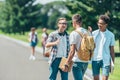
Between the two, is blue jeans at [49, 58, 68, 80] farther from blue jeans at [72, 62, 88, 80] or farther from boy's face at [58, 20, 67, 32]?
blue jeans at [72, 62, 88, 80]

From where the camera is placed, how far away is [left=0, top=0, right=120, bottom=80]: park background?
1150 inches

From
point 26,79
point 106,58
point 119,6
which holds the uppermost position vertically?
point 119,6

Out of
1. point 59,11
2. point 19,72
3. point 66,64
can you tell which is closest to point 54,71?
point 66,64

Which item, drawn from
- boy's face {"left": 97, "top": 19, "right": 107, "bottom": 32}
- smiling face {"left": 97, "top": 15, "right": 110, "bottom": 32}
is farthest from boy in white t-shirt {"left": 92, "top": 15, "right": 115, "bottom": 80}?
smiling face {"left": 97, "top": 15, "right": 110, "bottom": 32}

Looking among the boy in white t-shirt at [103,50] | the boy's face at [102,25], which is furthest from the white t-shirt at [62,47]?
the boy's face at [102,25]

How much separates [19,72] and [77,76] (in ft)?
28.3

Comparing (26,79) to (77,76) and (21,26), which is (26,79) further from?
(21,26)

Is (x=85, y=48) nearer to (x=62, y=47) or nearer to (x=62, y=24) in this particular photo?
(x=62, y=24)

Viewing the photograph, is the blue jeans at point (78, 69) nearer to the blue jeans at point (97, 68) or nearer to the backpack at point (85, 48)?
the backpack at point (85, 48)

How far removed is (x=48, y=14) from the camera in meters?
168

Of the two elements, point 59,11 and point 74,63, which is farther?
point 59,11

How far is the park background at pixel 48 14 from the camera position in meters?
29.2

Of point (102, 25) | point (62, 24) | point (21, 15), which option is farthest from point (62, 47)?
point (21, 15)

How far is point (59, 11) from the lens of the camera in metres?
170
